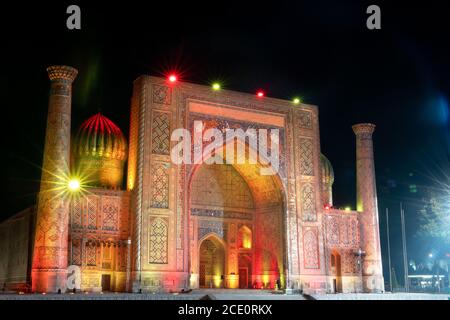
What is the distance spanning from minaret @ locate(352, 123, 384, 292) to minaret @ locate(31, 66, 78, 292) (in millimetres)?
10292

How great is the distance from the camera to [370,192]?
846 inches

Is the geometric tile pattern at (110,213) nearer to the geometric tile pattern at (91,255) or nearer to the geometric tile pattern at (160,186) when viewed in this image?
the geometric tile pattern at (91,255)

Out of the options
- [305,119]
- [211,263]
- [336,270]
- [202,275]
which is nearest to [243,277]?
[211,263]

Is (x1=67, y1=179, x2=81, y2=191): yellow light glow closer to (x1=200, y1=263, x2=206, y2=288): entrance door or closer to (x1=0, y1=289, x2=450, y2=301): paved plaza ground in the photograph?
(x1=0, y1=289, x2=450, y2=301): paved plaza ground

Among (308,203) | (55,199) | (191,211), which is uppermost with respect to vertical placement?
(308,203)

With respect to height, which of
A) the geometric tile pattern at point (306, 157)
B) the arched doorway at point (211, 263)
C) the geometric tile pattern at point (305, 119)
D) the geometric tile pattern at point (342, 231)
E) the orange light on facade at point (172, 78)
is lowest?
the arched doorway at point (211, 263)

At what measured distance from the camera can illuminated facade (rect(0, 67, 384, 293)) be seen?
1659 centimetres

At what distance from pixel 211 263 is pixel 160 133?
5182 mm

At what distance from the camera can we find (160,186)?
57.4 ft

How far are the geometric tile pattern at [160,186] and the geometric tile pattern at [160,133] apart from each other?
0.45 m

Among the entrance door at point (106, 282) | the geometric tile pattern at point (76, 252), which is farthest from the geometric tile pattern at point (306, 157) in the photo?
the geometric tile pattern at point (76, 252)

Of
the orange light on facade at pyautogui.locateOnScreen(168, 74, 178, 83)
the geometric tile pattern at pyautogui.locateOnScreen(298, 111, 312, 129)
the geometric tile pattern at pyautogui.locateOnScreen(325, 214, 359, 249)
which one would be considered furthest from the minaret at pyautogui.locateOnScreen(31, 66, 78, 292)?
the geometric tile pattern at pyautogui.locateOnScreen(325, 214, 359, 249)

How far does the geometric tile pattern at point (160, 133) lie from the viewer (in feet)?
57.9

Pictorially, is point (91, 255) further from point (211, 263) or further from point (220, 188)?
point (220, 188)
